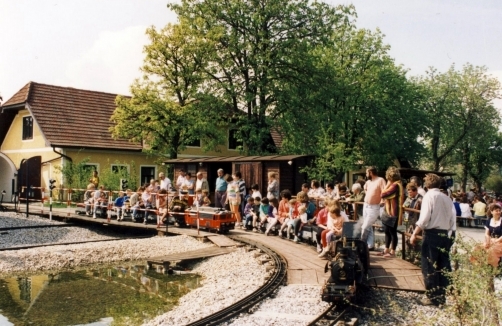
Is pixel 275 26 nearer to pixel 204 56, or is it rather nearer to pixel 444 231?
pixel 204 56

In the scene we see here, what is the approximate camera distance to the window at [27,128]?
30.9 metres

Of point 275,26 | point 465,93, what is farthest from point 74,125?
point 465,93

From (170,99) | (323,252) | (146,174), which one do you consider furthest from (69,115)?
(323,252)

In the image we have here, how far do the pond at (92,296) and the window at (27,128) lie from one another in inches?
744

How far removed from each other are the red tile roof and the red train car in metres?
13.9

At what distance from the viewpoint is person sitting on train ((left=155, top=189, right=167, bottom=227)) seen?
1862cm

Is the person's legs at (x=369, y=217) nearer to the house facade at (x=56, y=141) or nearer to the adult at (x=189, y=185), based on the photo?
the adult at (x=189, y=185)

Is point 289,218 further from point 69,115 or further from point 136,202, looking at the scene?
point 69,115

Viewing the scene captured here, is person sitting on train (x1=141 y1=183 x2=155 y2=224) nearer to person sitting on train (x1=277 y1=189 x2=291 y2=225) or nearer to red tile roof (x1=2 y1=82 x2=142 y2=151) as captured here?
person sitting on train (x1=277 y1=189 x2=291 y2=225)

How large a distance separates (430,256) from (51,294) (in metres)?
8.14

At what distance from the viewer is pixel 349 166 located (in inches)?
1300

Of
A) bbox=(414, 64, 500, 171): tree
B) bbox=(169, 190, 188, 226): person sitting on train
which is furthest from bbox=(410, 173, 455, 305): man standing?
bbox=(414, 64, 500, 171): tree

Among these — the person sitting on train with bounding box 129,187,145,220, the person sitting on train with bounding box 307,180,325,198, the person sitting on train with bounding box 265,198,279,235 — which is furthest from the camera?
the person sitting on train with bounding box 129,187,145,220

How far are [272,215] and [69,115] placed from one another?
19132 millimetres
